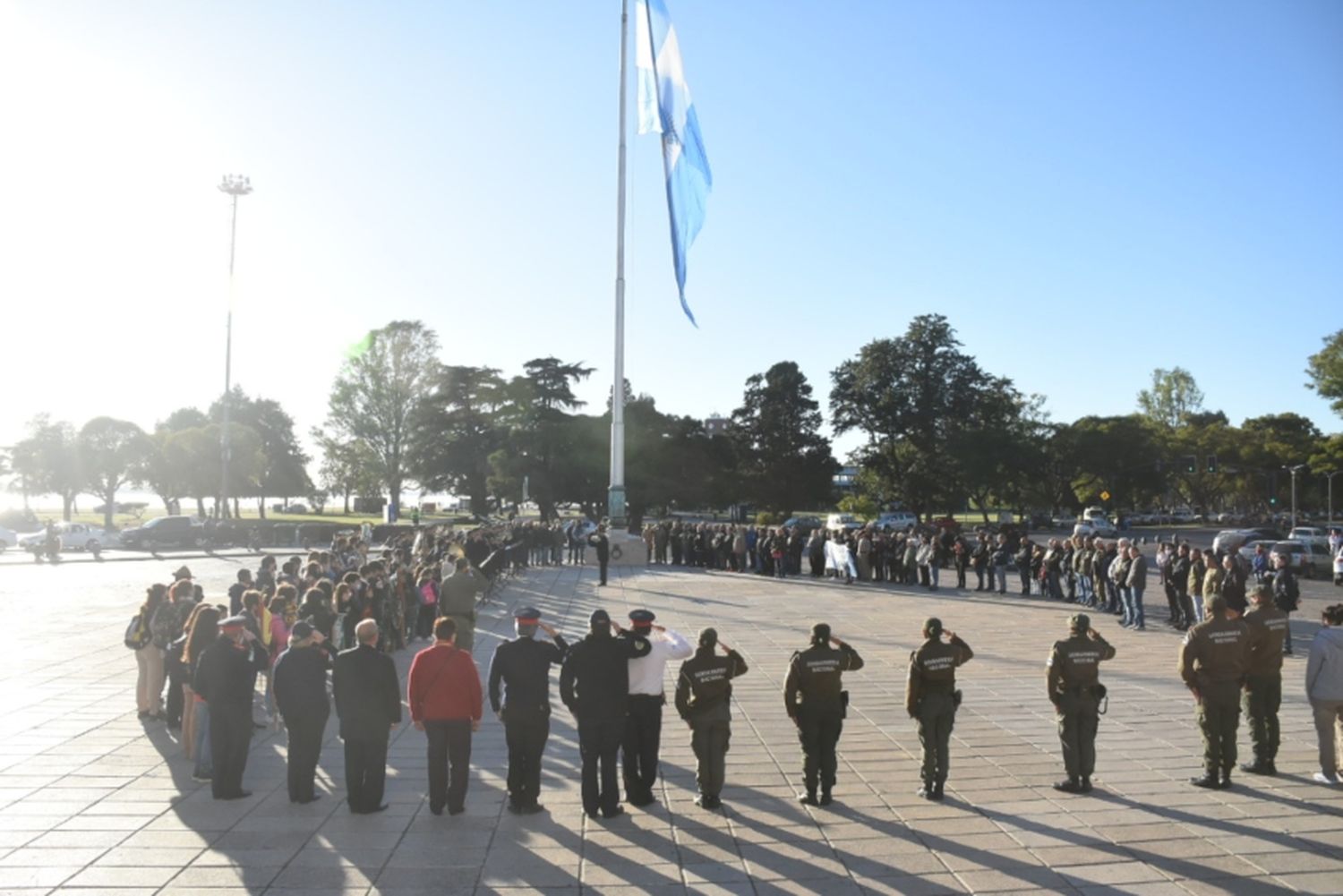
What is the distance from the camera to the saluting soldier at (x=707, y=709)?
24.6ft

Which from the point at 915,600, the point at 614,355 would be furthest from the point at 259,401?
the point at 915,600

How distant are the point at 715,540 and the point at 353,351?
3945cm

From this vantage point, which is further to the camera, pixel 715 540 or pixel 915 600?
pixel 715 540

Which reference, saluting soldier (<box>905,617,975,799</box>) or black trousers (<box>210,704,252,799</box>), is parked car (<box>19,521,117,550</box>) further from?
saluting soldier (<box>905,617,975,799</box>)

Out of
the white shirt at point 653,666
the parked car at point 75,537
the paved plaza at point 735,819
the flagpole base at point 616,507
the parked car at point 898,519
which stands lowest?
the parked car at point 75,537

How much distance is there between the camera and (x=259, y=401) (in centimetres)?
9394

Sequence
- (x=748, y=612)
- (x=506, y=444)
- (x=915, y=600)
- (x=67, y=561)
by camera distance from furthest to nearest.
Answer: (x=506, y=444), (x=67, y=561), (x=915, y=600), (x=748, y=612)

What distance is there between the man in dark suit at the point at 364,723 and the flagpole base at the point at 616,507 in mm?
27053

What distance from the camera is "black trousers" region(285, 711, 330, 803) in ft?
24.9

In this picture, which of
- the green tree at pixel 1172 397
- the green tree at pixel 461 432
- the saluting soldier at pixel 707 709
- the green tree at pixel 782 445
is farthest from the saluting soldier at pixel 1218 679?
the green tree at pixel 1172 397

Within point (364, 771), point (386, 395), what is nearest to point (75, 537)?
point (386, 395)

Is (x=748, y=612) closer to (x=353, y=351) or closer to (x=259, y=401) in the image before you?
(x=353, y=351)

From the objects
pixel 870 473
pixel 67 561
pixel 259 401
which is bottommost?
pixel 67 561

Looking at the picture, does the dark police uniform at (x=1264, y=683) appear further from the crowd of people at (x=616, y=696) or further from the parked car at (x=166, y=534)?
the parked car at (x=166, y=534)
